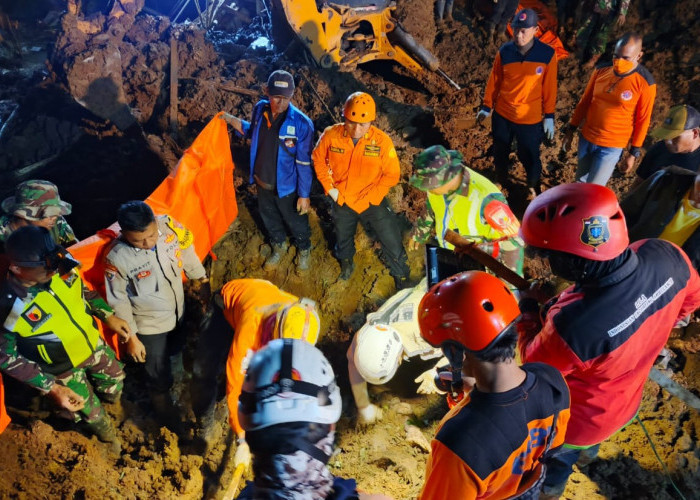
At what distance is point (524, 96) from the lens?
5.15m

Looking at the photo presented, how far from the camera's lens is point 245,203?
6477mm

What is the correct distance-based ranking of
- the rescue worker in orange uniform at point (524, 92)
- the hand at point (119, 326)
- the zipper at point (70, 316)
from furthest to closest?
the rescue worker in orange uniform at point (524, 92), the hand at point (119, 326), the zipper at point (70, 316)

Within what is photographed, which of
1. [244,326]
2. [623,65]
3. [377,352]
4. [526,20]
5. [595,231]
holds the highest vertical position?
[526,20]

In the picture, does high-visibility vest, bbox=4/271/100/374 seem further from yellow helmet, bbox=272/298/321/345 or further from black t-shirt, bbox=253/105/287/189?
black t-shirt, bbox=253/105/287/189

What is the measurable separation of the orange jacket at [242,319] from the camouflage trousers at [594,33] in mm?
7706

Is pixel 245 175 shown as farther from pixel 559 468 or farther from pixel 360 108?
pixel 559 468

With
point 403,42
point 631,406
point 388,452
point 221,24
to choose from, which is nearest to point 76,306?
point 388,452

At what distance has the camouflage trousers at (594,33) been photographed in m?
7.77

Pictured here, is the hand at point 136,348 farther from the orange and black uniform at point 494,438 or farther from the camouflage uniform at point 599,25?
the camouflage uniform at point 599,25

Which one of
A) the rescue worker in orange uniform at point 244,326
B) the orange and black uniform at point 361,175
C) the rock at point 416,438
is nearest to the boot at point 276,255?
the orange and black uniform at point 361,175

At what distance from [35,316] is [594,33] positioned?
30.2 feet

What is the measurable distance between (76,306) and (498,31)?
8493 mm

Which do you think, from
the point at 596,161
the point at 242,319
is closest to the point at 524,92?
the point at 596,161

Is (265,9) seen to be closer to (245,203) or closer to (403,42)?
(403,42)
